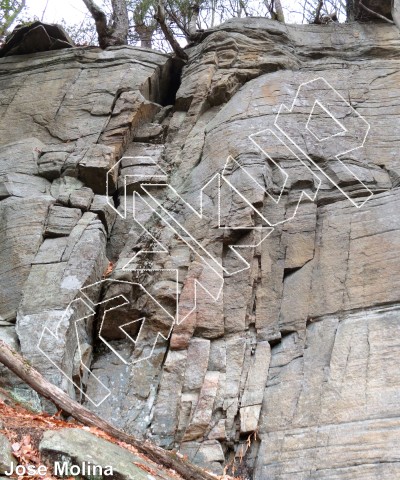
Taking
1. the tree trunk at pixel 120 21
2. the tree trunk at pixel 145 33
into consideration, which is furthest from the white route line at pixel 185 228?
the tree trunk at pixel 145 33

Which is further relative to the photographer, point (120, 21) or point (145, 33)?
point (145, 33)

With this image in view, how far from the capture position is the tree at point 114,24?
14.9 metres

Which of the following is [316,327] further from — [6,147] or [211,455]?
[6,147]

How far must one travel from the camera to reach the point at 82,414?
24.2ft

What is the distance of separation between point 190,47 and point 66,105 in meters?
3.12

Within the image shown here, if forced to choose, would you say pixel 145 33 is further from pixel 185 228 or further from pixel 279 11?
pixel 185 228

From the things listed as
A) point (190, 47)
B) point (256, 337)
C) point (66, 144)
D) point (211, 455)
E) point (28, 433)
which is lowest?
point (211, 455)

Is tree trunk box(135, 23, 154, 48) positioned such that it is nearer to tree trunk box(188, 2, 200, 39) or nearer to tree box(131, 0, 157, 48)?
tree box(131, 0, 157, 48)

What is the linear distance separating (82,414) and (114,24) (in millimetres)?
11374

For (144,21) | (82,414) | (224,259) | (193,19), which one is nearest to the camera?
(82,414)

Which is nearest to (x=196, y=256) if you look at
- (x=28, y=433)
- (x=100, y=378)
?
(x=100, y=378)

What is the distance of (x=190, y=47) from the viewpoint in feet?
48.7

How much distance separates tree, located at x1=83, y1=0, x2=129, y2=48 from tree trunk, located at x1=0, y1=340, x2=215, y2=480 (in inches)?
361

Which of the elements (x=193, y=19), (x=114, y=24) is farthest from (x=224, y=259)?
(x=193, y=19)
